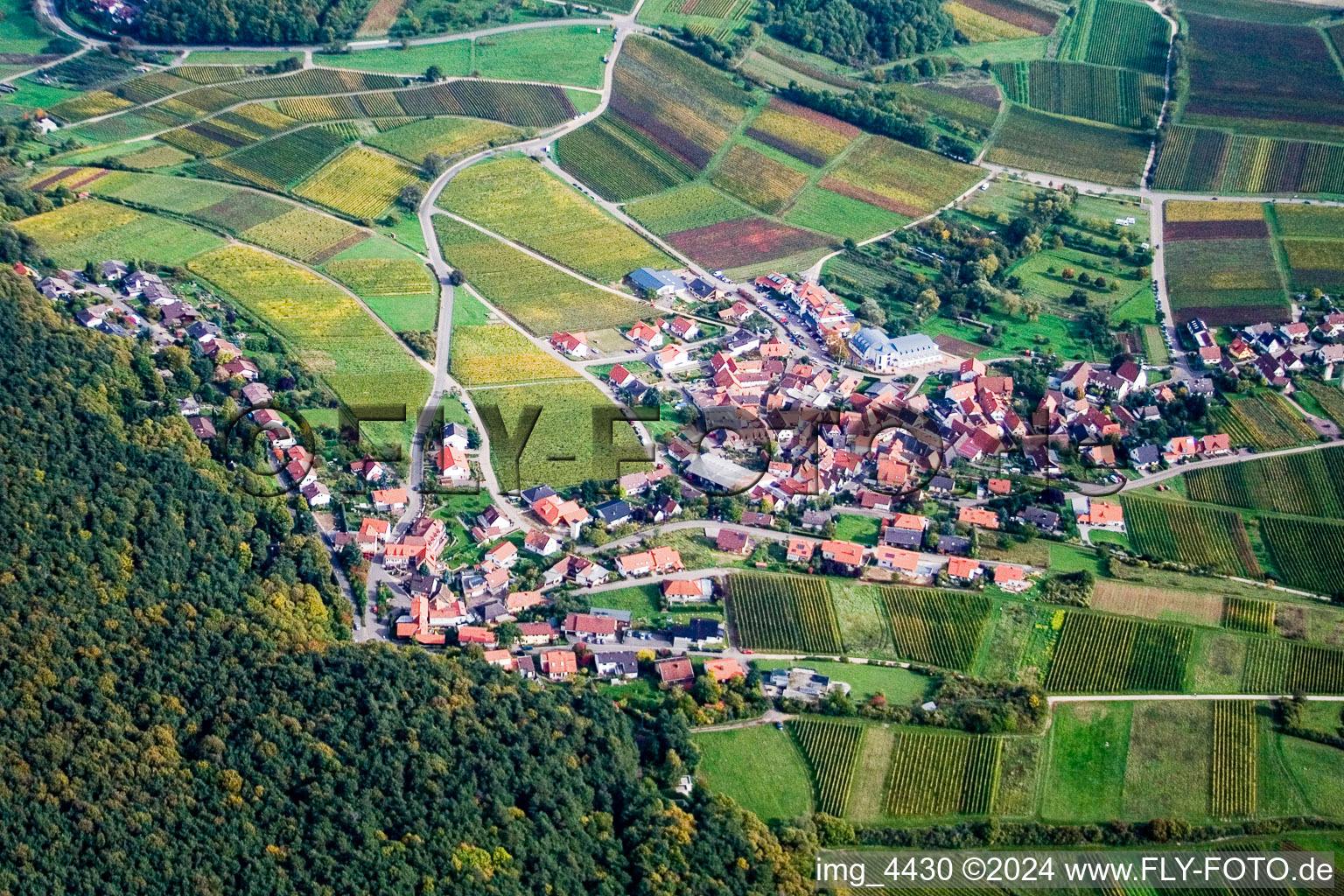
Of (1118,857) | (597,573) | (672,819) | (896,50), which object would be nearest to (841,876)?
(672,819)

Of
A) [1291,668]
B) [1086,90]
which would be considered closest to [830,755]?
[1291,668]

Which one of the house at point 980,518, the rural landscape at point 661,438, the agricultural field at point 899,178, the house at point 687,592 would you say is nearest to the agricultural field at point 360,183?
the rural landscape at point 661,438

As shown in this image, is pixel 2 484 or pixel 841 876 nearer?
pixel 841 876

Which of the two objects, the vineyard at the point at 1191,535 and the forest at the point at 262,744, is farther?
the vineyard at the point at 1191,535

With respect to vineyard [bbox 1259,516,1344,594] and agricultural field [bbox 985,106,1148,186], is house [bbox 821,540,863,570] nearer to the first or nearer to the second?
vineyard [bbox 1259,516,1344,594]

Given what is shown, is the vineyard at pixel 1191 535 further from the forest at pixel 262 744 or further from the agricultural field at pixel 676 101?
the agricultural field at pixel 676 101

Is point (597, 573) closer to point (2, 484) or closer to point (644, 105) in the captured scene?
point (2, 484)
